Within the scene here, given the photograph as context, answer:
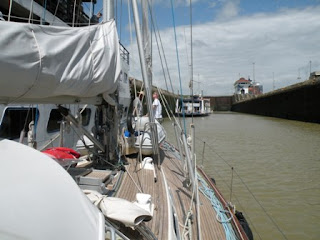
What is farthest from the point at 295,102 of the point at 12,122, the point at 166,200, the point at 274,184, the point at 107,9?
the point at 166,200

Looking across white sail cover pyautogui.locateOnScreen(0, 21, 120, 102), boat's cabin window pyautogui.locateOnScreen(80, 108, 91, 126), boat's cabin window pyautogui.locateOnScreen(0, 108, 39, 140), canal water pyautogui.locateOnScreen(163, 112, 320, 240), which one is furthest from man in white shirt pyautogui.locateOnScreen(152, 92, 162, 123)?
white sail cover pyautogui.locateOnScreen(0, 21, 120, 102)

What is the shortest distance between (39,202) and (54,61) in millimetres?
1560

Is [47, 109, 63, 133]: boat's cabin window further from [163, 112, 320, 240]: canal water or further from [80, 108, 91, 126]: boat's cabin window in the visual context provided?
[163, 112, 320, 240]: canal water

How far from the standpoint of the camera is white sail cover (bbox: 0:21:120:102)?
7.11 ft

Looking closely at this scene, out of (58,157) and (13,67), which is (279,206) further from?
(13,67)

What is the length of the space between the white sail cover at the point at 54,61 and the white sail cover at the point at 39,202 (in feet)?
2.30

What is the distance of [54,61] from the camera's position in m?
2.56

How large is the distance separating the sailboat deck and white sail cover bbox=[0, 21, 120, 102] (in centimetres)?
138

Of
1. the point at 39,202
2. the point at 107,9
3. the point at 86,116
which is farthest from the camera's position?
the point at 86,116

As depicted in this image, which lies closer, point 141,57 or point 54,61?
point 54,61

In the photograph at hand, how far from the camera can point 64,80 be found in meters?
2.73

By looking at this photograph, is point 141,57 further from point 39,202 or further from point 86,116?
point 86,116

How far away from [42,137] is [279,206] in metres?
5.75

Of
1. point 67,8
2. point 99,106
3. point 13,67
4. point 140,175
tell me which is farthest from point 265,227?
point 67,8
